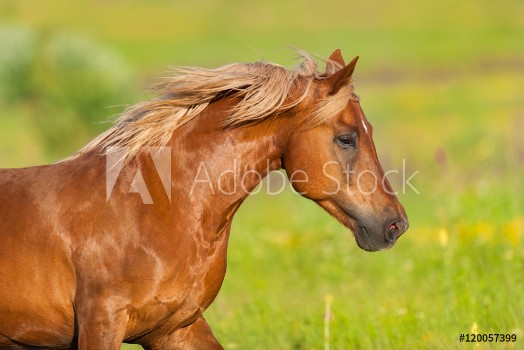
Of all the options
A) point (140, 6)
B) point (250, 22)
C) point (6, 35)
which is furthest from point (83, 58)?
point (140, 6)

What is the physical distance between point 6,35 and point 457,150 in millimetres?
12774

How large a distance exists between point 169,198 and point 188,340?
32.8 inches

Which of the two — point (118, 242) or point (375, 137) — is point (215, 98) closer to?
point (118, 242)

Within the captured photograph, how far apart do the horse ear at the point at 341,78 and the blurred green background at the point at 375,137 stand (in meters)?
0.77

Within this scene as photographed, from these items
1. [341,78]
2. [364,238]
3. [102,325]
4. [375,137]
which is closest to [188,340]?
[102,325]

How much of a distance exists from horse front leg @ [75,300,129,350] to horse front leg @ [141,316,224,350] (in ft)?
1.33

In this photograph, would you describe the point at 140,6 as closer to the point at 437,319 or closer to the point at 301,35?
the point at 301,35

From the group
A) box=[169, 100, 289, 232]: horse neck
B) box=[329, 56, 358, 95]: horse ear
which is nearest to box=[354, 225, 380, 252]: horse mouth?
box=[169, 100, 289, 232]: horse neck

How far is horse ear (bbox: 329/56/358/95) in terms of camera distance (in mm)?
4352

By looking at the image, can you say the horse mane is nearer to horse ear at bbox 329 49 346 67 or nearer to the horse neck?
the horse neck

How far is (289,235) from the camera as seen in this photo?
407 inches

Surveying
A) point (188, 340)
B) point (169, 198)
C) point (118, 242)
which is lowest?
point (188, 340)

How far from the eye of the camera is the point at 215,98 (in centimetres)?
465

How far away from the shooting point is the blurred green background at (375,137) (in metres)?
6.33
